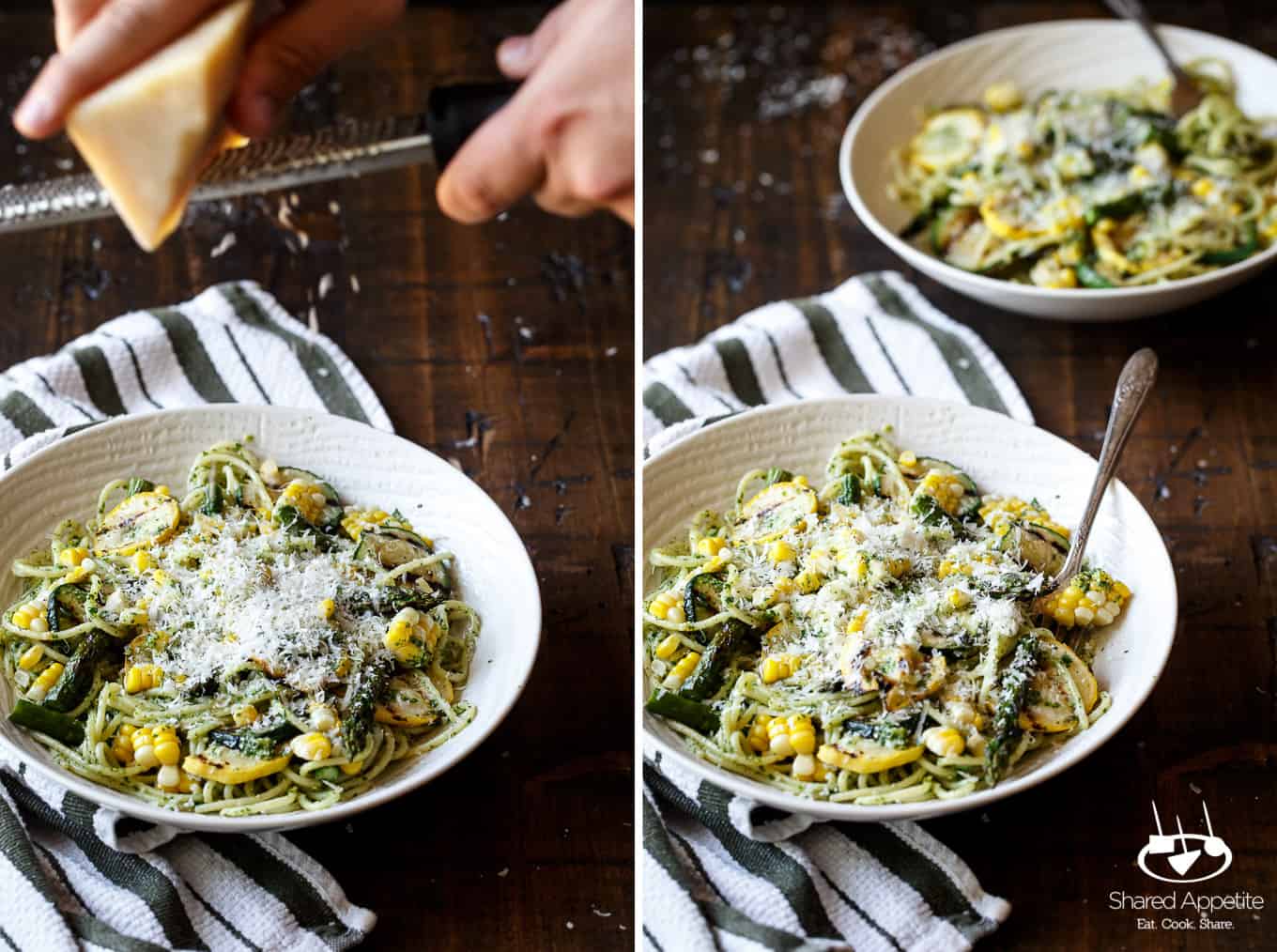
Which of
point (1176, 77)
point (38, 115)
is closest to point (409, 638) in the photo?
point (38, 115)

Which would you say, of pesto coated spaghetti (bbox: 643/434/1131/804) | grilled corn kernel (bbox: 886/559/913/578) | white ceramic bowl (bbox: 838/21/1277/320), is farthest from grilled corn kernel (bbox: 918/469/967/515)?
white ceramic bowl (bbox: 838/21/1277/320)

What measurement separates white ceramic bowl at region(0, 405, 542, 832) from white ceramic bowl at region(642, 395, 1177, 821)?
0.14m

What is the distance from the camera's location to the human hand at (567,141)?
5.64ft

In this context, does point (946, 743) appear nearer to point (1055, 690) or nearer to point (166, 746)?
point (1055, 690)

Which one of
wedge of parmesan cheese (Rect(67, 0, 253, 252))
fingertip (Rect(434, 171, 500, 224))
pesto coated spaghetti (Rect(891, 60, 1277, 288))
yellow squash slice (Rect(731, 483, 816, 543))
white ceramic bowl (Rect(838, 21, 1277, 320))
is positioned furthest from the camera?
white ceramic bowl (Rect(838, 21, 1277, 320))

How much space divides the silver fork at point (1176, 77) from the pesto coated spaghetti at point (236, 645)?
50.9 inches

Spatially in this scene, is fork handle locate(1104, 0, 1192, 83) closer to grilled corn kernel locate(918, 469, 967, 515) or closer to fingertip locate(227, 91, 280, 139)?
grilled corn kernel locate(918, 469, 967, 515)

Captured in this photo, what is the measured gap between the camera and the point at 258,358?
1585 mm

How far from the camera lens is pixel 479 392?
159 centimetres

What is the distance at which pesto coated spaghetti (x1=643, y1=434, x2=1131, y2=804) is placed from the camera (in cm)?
128

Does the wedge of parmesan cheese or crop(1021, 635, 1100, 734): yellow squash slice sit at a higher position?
the wedge of parmesan cheese

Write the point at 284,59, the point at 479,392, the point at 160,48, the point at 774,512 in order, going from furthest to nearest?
the point at 479,392, the point at 774,512, the point at 284,59, the point at 160,48

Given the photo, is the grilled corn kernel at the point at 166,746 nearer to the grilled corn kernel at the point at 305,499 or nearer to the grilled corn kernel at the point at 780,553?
the grilled corn kernel at the point at 305,499

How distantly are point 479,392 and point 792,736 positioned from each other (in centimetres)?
53
